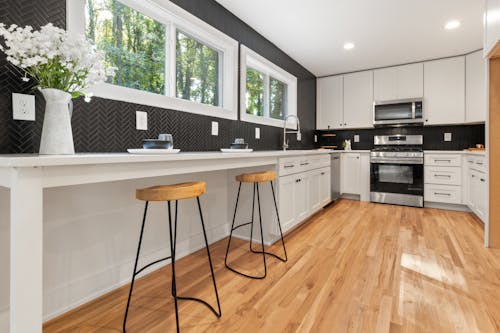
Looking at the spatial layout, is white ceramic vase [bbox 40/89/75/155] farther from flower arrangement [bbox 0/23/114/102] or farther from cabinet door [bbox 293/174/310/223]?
cabinet door [bbox 293/174/310/223]

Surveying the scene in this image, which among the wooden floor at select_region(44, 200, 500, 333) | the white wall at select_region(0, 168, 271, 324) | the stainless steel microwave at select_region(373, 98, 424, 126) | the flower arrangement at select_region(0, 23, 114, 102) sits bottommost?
the wooden floor at select_region(44, 200, 500, 333)

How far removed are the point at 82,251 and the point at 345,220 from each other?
2852 mm

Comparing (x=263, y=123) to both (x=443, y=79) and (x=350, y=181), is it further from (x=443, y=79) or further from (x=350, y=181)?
(x=443, y=79)

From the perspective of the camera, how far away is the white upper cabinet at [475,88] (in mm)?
3648

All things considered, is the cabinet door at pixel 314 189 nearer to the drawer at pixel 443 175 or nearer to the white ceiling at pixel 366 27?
the white ceiling at pixel 366 27

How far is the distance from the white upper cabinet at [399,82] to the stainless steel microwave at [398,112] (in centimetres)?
12

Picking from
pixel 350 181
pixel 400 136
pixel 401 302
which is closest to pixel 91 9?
pixel 401 302

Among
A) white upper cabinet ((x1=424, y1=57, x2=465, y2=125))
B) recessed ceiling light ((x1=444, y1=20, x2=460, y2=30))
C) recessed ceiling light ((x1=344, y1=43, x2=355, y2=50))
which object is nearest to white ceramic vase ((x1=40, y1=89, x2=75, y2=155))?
recessed ceiling light ((x1=344, y1=43, x2=355, y2=50))

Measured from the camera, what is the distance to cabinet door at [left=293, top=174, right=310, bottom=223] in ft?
9.00

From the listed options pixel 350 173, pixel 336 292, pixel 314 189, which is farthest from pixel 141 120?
pixel 350 173

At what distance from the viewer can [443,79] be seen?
4008 millimetres

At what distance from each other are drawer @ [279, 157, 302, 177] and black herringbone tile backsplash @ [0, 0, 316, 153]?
0.65 m

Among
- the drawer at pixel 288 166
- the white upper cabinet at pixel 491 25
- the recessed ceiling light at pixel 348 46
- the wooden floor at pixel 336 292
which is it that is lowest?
the wooden floor at pixel 336 292

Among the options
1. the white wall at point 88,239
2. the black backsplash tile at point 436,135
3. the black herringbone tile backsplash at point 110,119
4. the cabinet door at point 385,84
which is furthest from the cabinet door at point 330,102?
the white wall at point 88,239
